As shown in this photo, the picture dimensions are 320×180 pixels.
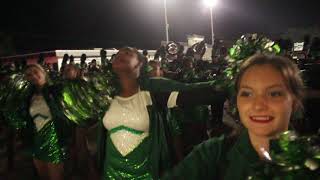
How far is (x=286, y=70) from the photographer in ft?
6.47

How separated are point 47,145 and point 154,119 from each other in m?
2.28

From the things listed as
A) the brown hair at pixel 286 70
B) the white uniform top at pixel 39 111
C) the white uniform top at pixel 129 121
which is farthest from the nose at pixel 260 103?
the white uniform top at pixel 39 111

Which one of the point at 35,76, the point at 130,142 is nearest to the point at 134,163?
the point at 130,142

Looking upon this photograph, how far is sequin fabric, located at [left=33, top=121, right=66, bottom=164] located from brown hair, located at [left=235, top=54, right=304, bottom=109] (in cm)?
380

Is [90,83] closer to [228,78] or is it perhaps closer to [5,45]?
[228,78]

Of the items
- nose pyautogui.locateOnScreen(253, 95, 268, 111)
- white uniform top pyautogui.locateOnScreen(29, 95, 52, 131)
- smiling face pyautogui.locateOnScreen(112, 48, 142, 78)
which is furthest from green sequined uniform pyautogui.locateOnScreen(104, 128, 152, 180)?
white uniform top pyautogui.locateOnScreen(29, 95, 52, 131)

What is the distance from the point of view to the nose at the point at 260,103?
1.88 metres

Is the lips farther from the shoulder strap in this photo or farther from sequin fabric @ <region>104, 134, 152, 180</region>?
sequin fabric @ <region>104, 134, 152, 180</region>

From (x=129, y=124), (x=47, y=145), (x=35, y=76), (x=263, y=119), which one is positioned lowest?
(x=47, y=145)

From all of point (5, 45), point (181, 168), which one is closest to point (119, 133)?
point (181, 168)

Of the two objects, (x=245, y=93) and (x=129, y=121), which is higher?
(x=245, y=93)

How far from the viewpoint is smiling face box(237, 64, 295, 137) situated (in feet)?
6.18

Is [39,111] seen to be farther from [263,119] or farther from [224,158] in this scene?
[263,119]

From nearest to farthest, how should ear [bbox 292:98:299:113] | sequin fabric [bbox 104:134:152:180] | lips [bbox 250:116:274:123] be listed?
lips [bbox 250:116:274:123] < ear [bbox 292:98:299:113] < sequin fabric [bbox 104:134:152:180]
